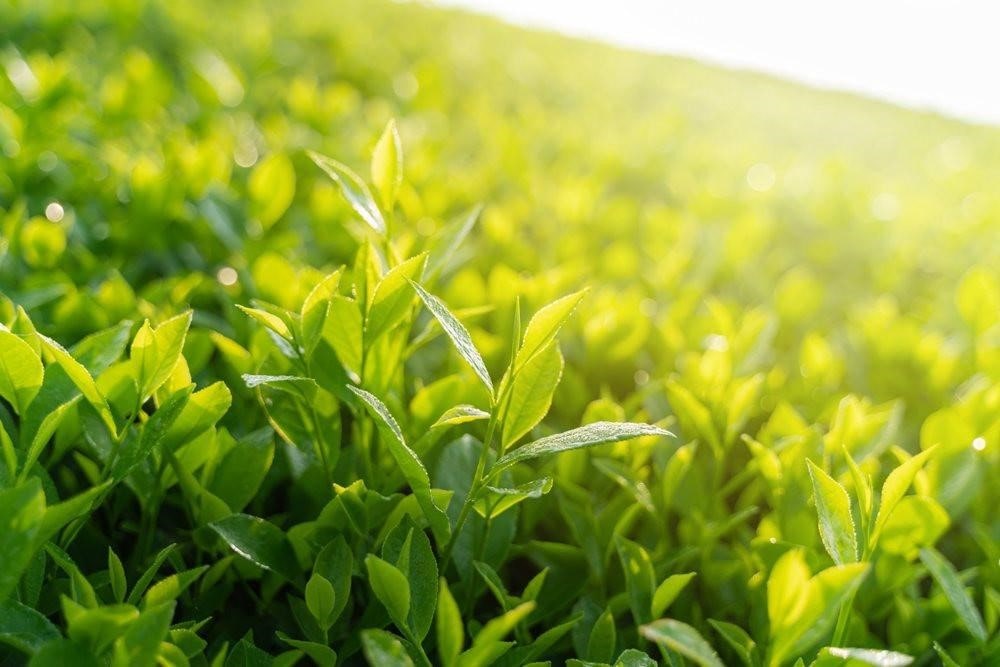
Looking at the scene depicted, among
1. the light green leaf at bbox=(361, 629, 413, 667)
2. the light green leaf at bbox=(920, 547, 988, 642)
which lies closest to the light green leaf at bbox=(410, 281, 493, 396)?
the light green leaf at bbox=(361, 629, 413, 667)

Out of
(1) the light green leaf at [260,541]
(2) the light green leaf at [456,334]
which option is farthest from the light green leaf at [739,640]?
(1) the light green leaf at [260,541]

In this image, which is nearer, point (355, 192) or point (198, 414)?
point (198, 414)

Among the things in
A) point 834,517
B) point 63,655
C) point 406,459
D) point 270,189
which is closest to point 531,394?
point 406,459

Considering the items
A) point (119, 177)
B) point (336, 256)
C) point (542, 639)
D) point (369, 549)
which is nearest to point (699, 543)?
point (542, 639)

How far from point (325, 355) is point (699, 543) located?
71 cm

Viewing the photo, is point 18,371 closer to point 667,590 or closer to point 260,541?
point 260,541

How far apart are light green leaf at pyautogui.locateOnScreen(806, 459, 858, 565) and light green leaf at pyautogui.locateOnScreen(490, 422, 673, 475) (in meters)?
A: 0.23

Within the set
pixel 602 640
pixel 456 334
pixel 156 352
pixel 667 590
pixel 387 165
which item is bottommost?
pixel 602 640

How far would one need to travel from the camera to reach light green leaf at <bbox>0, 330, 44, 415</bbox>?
1103 millimetres

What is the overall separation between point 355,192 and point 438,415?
1.27ft

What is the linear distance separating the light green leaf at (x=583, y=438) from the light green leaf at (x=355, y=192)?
452mm

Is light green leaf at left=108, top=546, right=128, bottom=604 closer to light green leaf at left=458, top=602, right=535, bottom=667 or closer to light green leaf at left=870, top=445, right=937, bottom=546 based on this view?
light green leaf at left=458, top=602, right=535, bottom=667

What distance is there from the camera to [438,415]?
4.61 feet

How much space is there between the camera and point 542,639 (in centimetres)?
116
